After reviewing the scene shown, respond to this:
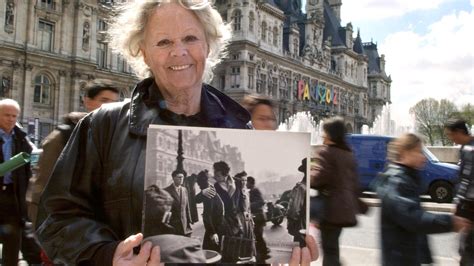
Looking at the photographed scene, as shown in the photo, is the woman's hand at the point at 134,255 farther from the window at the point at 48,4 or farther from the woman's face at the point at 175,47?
the window at the point at 48,4

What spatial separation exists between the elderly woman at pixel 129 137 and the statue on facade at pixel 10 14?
2722 centimetres

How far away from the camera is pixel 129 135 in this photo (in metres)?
1.56

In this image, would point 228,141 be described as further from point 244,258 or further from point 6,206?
point 6,206

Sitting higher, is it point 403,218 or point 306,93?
point 306,93

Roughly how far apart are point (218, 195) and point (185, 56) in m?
0.51

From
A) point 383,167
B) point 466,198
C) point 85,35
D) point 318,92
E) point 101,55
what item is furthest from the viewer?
point 318,92

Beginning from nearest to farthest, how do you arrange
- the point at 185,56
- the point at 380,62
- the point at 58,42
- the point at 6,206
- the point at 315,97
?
the point at 185,56 → the point at 6,206 → the point at 58,42 → the point at 315,97 → the point at 380,62

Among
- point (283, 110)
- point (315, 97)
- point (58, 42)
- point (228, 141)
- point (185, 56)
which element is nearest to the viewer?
point (228, 141)

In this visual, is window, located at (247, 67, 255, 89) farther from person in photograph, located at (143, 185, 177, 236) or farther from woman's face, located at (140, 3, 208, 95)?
person in photograph, located at (143, 185, 177, 236)

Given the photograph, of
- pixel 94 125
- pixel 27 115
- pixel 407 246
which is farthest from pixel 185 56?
pixel 27 115

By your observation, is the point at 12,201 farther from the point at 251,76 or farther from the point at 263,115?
the point at 251,76

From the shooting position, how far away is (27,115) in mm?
26172

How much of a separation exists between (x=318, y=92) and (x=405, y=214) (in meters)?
48.5

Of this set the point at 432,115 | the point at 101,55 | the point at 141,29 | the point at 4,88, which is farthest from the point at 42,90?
the point at 432,115
